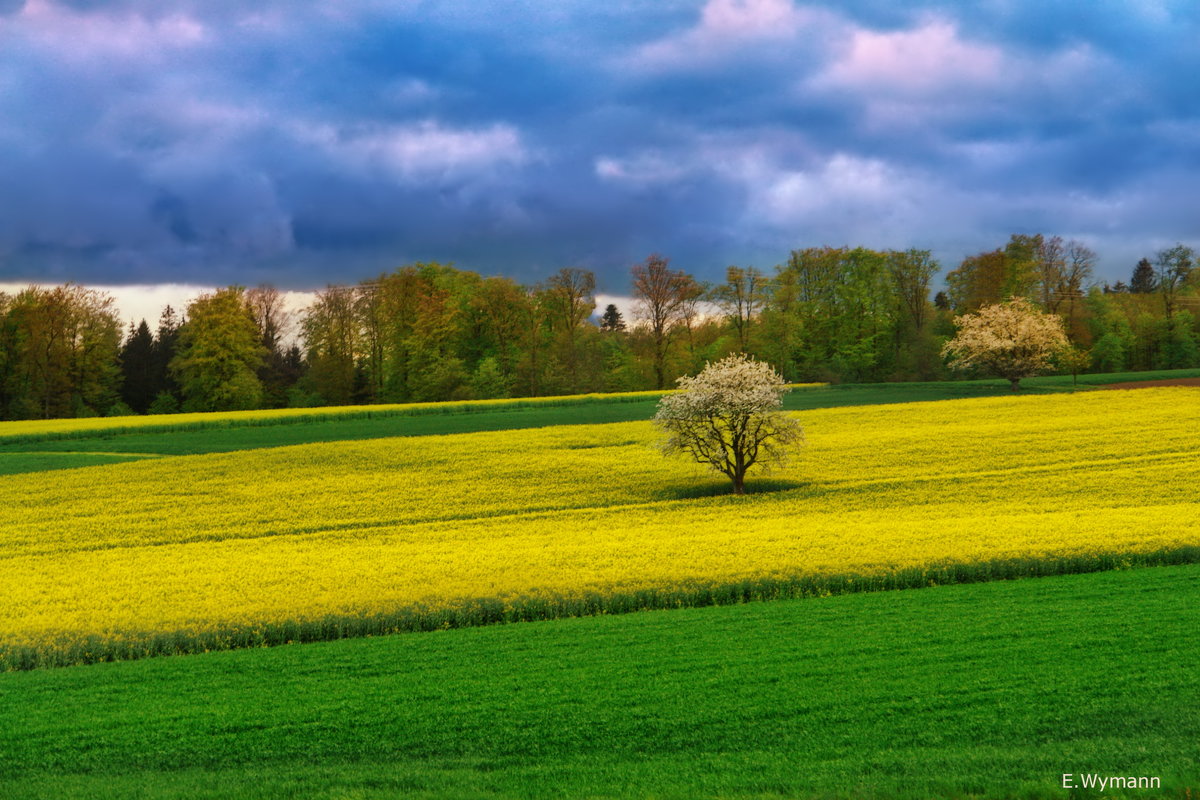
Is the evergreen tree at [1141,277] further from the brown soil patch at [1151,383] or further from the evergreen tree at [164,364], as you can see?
the evergreen tree at [164,364]

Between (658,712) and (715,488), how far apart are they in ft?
69.3

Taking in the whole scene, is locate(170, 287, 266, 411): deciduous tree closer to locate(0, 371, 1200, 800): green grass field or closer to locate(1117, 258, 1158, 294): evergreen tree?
locate(0, 371, 1200, 800): green grass field

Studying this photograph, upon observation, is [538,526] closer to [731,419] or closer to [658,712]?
[731,419]

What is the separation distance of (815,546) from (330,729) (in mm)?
13104

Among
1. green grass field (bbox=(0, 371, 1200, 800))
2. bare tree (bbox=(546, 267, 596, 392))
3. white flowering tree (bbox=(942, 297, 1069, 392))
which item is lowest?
green grass field (bbox=(0, 371, 1200, 800))

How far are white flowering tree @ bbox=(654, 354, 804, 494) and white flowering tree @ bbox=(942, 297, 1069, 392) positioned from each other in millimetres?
32732

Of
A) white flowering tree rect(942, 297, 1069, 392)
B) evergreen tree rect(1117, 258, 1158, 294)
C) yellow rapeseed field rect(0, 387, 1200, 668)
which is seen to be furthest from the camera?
evergreen tree rect(1117, 258, 1158, 294)

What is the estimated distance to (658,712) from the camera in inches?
416

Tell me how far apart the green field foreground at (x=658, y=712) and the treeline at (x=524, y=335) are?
61.3 m

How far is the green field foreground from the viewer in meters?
8.85

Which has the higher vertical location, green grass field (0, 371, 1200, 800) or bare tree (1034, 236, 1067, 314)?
bare tree (1034, 236, 1067, 314)

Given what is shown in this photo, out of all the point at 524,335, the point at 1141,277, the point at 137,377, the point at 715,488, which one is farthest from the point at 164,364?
the point at 1141,277

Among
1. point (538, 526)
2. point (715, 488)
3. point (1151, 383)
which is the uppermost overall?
point (1151, 383)

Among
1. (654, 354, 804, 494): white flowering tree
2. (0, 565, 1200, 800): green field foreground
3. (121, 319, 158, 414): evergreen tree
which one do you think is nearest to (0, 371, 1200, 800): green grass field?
(0, 565, 1200, 800): green field foreground
